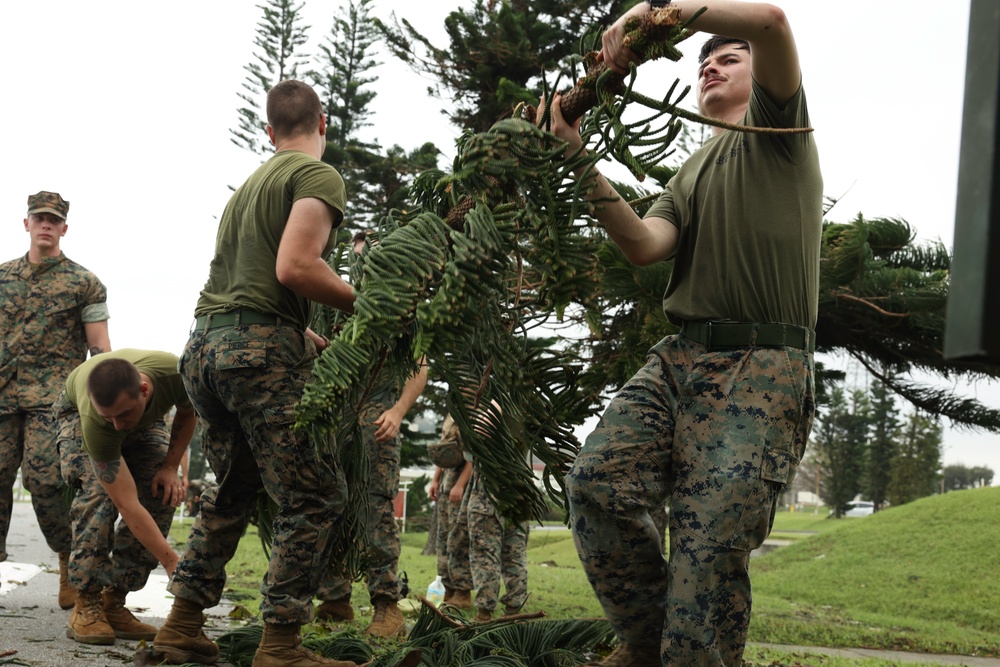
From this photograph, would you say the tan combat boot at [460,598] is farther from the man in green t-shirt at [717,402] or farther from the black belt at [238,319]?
the man in green t-shirt at [717,402]

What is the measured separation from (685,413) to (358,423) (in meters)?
1.27

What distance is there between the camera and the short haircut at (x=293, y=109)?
11.5 feet

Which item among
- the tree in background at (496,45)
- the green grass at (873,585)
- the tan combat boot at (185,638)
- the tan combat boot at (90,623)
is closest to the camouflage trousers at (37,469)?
the green grass at (873,585)

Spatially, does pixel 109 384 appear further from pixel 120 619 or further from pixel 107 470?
pixel 120 619

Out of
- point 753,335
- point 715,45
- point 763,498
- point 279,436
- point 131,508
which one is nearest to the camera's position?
point 763,498

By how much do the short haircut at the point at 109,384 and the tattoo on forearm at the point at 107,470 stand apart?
32 centimetres

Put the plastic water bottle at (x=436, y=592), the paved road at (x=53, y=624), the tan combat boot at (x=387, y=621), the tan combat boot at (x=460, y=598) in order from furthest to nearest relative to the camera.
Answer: the plastic water bottle at (x=436, y=592) < the tan combat boot at (x=460, y=598) < the tan combat boot at (x=387, y=621) < the paved road at (x=53, y=624)

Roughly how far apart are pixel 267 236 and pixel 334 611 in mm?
2610

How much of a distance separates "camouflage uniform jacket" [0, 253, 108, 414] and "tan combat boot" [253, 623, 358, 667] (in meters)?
3.04

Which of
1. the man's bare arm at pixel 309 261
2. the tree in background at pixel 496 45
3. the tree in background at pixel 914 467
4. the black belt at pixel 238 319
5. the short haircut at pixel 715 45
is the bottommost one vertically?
the tree in background at pixel 914 467

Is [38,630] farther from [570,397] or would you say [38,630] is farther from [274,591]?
→ [570,397]

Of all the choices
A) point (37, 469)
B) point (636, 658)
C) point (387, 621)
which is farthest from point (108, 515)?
point (636, 658)

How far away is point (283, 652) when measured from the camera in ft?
10.3

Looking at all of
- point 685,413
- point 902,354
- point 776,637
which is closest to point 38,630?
point 685,413
